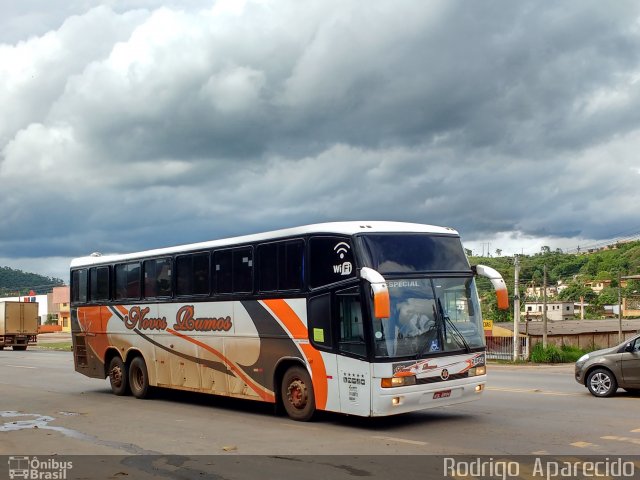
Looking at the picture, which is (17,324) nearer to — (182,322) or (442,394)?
(182,322)

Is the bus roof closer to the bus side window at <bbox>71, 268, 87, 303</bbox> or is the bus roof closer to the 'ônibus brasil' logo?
the 'ônibus brasil' logo

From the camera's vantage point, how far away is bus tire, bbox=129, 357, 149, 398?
1791 centimetres

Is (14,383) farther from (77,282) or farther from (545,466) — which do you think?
(545,466)

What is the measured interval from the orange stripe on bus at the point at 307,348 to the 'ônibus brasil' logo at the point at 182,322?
1739mm

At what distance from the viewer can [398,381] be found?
11477mm

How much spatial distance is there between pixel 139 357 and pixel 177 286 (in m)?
2.84

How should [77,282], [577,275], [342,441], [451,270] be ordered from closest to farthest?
[342,441]
[451,270]
[77,282]
[577,275]

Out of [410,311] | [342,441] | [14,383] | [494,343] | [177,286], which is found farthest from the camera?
[494,343]

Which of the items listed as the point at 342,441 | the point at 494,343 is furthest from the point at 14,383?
the point at 494,343

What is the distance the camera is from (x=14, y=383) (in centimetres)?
2300

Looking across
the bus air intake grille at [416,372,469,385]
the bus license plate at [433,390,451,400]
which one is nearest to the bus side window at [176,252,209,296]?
the bus air intake grille at [416,372,469,385]

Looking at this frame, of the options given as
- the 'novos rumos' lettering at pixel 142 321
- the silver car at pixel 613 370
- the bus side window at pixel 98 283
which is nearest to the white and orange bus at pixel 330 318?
the 'novos rumos' lettering at pixel 142 321

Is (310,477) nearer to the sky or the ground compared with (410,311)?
nearer to the ground

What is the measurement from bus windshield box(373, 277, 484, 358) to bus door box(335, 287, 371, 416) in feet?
1.12
